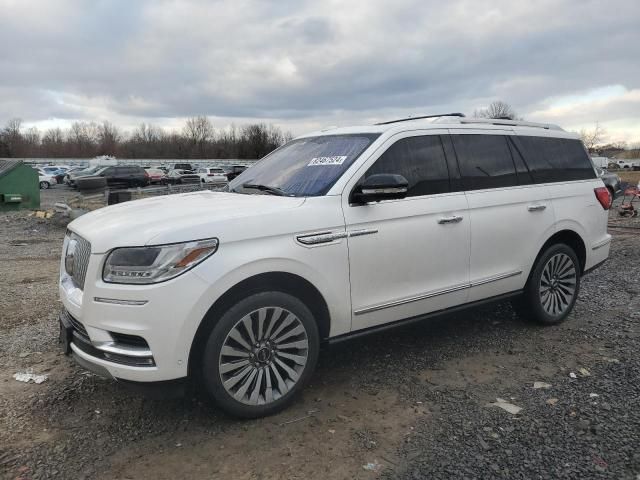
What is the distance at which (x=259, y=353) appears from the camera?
129 inches

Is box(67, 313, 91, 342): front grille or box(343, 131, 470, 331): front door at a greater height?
box(343, 131, 470, 331): front door

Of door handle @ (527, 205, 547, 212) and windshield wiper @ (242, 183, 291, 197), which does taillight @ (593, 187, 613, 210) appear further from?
windshield wiper @ (242, 183, 291, 197)

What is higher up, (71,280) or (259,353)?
(71,280)

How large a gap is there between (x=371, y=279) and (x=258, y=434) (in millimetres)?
1269

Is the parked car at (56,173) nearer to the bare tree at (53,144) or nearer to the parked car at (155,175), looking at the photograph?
the parked car at (155,175)

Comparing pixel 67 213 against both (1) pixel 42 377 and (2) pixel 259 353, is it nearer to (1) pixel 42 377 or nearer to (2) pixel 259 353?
(1) pixel 42 377

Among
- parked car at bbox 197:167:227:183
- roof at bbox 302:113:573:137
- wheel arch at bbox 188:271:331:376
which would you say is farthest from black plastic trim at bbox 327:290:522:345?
parked car at bbox 197:167:227:183

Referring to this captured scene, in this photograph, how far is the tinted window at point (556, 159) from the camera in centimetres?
496

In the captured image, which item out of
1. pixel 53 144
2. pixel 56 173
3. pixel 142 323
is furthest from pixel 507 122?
pixel 53 144

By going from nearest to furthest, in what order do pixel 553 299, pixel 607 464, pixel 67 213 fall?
1. pixel 607 464
2. pixel 553 299
3. pixel 67 213

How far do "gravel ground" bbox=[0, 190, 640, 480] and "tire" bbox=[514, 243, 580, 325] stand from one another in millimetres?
178

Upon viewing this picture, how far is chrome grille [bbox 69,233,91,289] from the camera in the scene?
125 inches

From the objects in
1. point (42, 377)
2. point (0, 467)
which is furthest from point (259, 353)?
point (42, 377)

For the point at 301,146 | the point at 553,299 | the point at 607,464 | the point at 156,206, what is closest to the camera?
the point at 607,464
